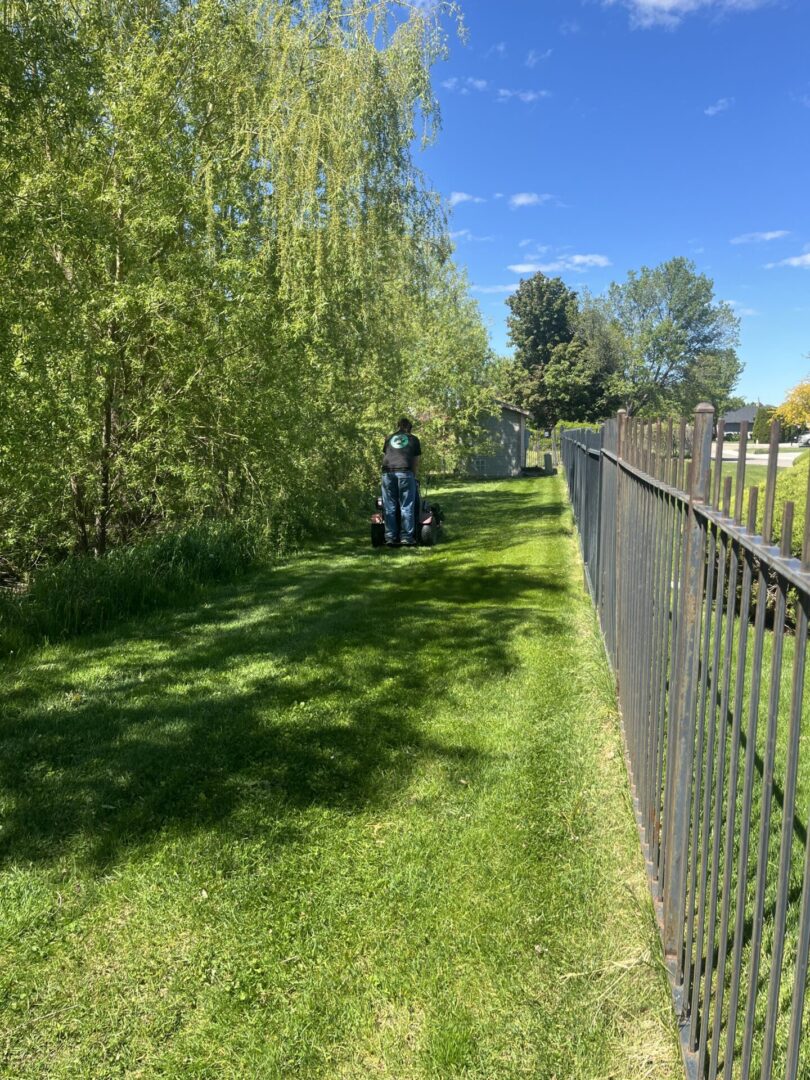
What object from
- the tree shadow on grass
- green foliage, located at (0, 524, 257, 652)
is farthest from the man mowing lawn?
the tree shadow on grass

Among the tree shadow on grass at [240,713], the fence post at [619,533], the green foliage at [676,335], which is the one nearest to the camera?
the tree shadow on grass at [240,713]

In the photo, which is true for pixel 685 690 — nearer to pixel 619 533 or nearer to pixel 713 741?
pixel 713 741

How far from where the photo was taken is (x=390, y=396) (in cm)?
1477

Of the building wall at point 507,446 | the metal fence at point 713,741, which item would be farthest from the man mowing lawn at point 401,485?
the building wall at point 507,446

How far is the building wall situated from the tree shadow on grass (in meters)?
25.4

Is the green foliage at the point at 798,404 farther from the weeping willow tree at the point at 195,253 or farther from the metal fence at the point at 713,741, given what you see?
the metal fence at the point at 713,741

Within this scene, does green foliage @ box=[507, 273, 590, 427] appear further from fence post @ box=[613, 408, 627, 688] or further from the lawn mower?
fence post @ box=[613, 408, 627, 688]

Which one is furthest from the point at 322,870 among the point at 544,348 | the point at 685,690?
the point at 544,348

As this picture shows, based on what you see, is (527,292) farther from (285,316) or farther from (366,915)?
(366,915)

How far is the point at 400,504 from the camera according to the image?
10.6m

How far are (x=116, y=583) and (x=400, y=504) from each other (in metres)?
4.60

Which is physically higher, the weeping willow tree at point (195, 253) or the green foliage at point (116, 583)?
the weeping willow tree at point (195, 253)

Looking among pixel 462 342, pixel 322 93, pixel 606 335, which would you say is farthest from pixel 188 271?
pixel 606 335

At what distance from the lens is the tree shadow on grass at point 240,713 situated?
3480 millimetres
